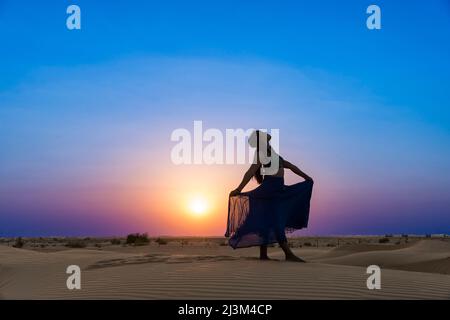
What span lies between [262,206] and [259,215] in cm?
20

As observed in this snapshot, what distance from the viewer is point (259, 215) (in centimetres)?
1053

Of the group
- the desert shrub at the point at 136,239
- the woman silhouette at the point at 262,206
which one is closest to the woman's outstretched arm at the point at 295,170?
the woman silhouette at the point at 262,206

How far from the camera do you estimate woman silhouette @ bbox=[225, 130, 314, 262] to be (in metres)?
10.3

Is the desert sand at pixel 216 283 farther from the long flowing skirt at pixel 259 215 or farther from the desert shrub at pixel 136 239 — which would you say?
the desert shrub at pixel 136 239

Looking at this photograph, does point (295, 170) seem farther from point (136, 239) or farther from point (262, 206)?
point (136, 239)

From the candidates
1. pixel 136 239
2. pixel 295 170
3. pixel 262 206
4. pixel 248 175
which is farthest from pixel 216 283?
pixel 136 239

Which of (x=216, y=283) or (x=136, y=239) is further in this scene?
(x=136, y=239)

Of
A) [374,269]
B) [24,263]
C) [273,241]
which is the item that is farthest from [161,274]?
[24,263]

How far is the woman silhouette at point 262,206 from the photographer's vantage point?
10344 mm

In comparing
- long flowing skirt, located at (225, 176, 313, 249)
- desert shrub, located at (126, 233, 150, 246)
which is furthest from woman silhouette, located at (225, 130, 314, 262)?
desert shrub, located at (126, 233, 150, 246)

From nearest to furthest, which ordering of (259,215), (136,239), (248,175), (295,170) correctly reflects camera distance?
(248,175) → (259,215) → (295,170) → (136,239)

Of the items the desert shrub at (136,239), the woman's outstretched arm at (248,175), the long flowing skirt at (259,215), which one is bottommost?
the desert shrub at (136,239)

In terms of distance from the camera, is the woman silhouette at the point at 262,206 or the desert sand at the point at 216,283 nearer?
the desert sand at the point at 216,283
